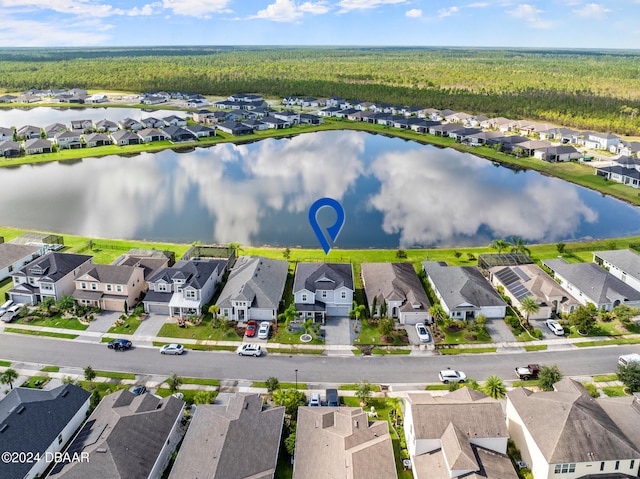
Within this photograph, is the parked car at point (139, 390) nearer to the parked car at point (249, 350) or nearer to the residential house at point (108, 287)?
the parked car at point (249, 350)

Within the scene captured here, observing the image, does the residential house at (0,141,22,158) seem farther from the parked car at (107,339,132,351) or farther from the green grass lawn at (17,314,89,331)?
the parked car at (107,339,132,351)

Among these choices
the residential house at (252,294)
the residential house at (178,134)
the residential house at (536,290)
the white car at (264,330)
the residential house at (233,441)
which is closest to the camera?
the residential house at (233,441)

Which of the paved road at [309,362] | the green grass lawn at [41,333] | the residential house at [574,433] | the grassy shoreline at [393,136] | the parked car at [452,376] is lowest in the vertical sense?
the paved road at [309,362]

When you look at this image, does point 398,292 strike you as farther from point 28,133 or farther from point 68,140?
point 28,133

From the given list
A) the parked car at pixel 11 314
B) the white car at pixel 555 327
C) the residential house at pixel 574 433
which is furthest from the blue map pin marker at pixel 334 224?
the parked car at pixel 11 314

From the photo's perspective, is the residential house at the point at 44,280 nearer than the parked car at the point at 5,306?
No

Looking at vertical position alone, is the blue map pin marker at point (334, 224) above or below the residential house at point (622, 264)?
above
